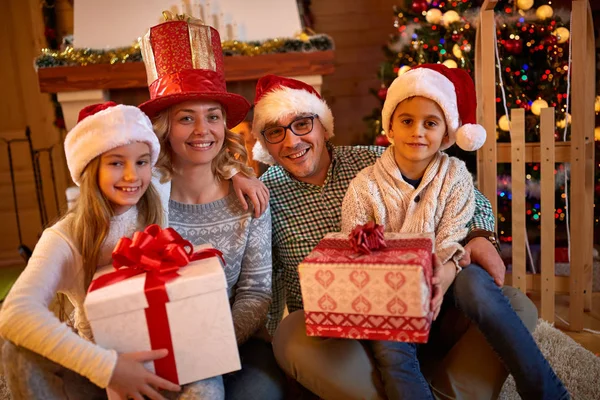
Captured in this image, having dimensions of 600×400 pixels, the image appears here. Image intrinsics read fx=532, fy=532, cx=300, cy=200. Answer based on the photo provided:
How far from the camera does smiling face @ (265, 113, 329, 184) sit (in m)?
1.82

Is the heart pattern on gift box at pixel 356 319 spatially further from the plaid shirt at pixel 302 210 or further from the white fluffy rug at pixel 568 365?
the white fluffy rug at pixel 568 365

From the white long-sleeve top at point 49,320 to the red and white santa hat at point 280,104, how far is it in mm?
805

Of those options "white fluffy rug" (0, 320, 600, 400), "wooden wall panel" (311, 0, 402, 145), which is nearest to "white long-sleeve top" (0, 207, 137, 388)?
"white fluffy rug" (0, 320, 600, 400)

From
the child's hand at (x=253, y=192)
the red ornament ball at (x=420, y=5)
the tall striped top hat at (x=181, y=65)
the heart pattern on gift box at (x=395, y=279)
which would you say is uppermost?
the red ornament ball at (x=420, y=5)

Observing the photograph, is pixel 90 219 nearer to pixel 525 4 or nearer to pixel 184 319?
pixel 184 319

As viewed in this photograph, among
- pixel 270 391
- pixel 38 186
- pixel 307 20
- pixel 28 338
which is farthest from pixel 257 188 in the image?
pixel 38 186

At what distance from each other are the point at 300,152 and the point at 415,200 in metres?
0.42

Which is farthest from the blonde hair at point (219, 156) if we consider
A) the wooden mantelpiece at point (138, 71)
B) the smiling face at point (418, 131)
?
the wooden mantelpiece at point (138, 71)

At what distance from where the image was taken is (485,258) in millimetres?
1541

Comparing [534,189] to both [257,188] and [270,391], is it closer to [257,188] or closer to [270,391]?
[257,188]

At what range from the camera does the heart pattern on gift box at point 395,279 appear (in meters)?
1.20

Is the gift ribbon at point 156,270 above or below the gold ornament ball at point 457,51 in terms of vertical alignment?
below

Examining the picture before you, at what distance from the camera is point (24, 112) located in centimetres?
396

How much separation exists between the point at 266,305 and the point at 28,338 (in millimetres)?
681
